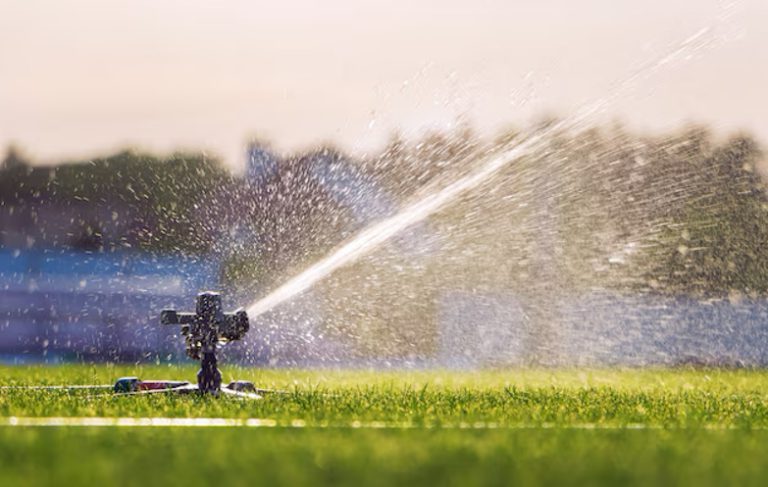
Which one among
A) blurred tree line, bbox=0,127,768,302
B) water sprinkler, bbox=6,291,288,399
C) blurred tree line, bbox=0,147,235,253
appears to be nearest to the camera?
water sprinkler, bbox=6,291,288,399

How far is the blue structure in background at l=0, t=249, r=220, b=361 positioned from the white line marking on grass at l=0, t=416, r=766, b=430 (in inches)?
510

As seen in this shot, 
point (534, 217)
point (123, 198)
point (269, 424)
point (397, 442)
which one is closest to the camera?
point (397, 442)

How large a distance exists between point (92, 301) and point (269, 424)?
56.7 feet

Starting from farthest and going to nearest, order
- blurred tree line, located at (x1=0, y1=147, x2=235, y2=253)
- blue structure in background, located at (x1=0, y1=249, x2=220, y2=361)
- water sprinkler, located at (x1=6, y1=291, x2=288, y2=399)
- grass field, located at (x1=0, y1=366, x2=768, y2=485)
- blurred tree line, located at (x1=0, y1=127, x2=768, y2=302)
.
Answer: blurred tree line, located at (x1=0, y1=147, x2=235, y2=253) → blurred tree line, located at (x1=0, y1=127, x2=768, y2=302) → blue structure in background, located at (x1=0, y1=249, x2=220, y2=361) → water sprinkler, located at (x1=6, y1=291, x2=288, y2=399) → grass field, located at (x1=0, y1=366, x2=768, y2=485)

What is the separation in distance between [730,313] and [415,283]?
235 inches

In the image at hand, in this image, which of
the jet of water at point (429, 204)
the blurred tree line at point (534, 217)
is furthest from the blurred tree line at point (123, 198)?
the jet of water at point (429, 204)

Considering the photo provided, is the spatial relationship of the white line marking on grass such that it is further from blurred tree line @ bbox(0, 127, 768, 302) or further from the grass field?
blurred tree line @ bbox(0, 127, 768, 302)

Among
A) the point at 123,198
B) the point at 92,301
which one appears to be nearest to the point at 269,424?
the point at 92,301

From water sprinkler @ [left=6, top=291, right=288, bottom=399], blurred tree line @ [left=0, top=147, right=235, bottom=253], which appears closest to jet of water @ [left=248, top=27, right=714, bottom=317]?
water sprinkler @ [left=6, top=291, right=288, bottom=399]

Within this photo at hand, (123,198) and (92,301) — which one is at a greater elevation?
(123,198)

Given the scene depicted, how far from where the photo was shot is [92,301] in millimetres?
22266

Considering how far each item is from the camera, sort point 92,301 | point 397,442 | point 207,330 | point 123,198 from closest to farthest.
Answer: point 397,442 < point 207,330 < point 92,301 < point 123,198

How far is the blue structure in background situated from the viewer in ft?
67.6

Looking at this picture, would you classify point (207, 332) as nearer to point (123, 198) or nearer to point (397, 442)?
point (397, 442)
